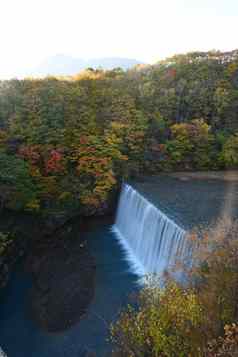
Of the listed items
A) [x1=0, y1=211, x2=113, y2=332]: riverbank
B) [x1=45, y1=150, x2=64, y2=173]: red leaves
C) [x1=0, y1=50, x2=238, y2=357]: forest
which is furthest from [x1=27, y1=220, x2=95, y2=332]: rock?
[x1=45, y1=150, x2=64, y2=173]: red leaves

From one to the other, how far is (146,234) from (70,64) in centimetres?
13997

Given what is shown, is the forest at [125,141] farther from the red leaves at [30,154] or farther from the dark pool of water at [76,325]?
the dark pool of water at [76,325]

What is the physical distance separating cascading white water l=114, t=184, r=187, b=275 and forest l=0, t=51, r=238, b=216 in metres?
1.92

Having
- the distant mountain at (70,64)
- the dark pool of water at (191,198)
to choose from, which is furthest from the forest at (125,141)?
the distant mountain at (70,64)

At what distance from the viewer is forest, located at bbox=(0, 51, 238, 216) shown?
23.2 metres

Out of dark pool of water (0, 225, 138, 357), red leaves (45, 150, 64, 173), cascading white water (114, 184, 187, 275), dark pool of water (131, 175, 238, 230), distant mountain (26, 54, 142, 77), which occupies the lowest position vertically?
dark pool of water (0, 225, 138, 357)

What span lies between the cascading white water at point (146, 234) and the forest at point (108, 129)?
192 cm

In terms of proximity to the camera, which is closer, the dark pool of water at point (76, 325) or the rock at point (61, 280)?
the dark pool of water at point (76, 325)

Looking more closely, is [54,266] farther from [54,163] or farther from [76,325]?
[54,163]

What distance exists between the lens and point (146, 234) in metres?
20.2

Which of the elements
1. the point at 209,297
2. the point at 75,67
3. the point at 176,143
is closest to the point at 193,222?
the point at 209,297

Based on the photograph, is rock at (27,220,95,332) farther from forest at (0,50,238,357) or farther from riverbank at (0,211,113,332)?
forest at (0,50,238,357)

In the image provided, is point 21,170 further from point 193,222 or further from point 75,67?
point 75,67

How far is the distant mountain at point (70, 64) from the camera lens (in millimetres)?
134875
